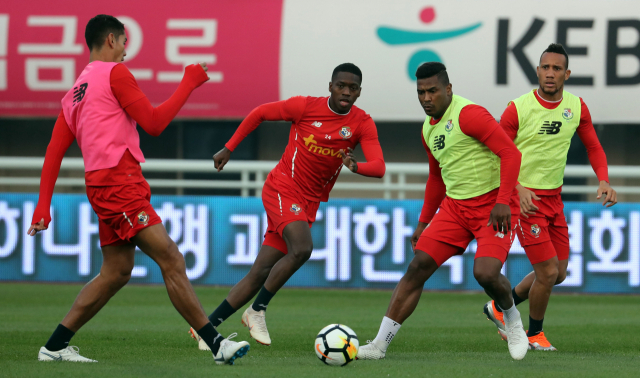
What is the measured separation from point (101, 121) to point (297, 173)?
2.01 meters

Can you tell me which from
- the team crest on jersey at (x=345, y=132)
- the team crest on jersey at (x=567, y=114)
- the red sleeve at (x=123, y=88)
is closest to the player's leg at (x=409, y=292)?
the team crest on jersey at (x=345, y=132)

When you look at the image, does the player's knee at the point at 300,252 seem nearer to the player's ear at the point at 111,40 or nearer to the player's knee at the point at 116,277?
the player's knee at the point at 116,277

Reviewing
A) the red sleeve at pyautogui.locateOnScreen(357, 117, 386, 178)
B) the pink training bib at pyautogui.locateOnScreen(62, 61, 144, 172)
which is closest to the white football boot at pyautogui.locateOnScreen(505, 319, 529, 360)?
the red sleeve at pyautogui.locateOnScreen(357, 117, 386, 178)

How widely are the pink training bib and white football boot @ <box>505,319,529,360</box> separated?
2.72m

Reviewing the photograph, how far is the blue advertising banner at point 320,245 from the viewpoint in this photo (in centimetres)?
1119

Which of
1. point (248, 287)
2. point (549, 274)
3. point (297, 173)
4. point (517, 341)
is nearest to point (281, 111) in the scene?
point (297, 173)

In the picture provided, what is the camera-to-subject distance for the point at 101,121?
5574 millimetres

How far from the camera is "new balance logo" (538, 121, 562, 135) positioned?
6988 mm

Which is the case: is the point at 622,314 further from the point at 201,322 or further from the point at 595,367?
the point at 201,322

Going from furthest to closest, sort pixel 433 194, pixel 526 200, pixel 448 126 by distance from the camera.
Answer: pixel 433 194
pixel 526 200
pixel 448 126

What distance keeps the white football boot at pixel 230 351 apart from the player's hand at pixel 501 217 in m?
1.74

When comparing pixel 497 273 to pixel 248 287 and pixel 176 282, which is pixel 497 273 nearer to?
pixel 248 287

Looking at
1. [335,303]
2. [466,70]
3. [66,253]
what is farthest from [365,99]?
[66,253]

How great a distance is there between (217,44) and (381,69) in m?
2.30
